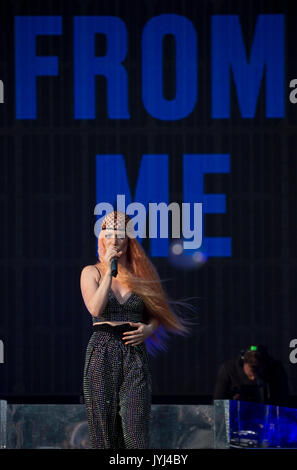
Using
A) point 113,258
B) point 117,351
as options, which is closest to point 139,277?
point 113,258

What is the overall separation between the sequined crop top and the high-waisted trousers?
10 cm

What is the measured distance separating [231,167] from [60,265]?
1.39 metres

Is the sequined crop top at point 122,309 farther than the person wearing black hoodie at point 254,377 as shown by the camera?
No

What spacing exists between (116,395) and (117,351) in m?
0.22

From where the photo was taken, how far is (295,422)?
4.96 metres

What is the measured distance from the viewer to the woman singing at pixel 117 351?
3713mm

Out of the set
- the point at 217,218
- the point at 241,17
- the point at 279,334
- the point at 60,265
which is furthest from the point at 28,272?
the point at 241,17

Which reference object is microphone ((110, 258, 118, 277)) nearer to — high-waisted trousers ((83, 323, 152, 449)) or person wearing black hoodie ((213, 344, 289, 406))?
high-waisted trousers ((83, 323, 152, 449))

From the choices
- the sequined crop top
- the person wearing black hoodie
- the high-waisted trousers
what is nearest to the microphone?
the sequined crop top

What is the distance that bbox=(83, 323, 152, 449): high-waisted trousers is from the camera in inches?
145

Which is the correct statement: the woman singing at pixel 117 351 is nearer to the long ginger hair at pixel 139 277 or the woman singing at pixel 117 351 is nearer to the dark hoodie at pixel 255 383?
the long ginger hair at pixel 139 277

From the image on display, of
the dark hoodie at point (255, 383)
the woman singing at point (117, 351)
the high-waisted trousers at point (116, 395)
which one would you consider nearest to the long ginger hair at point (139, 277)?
the woman singing at point (117, 351)

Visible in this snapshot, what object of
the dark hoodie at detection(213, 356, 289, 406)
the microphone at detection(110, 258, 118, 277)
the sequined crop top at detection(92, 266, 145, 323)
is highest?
the microphone at detection(110, 258, 118, 277)
